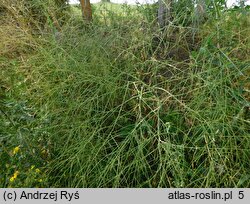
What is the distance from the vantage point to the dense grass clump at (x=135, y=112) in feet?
4.29

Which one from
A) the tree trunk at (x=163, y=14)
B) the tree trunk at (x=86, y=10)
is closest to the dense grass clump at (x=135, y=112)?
the tree trunk at (x=163, y=14)

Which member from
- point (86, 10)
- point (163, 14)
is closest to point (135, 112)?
point (163, 14)

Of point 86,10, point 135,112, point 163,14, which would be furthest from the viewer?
point 86,10

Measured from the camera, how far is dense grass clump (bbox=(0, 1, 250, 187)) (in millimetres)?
1309

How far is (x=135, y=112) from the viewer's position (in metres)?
1.56

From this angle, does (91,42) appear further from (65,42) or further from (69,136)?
(69,136)

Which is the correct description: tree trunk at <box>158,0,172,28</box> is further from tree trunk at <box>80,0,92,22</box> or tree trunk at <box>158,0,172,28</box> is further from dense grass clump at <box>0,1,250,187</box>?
tree trunk at <box>80,0,92,22</box>

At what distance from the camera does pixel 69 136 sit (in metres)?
1.43

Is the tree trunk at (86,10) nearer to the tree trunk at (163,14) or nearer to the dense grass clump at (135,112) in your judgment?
the dense grass clump at (135,112)

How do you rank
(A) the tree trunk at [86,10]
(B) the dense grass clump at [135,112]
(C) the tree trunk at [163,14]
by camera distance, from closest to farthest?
1. (B) the dense grass clump at [135,112]
2. (C) the tree trunk at [163,14]
3. (A) the tree trunk at [86,10]

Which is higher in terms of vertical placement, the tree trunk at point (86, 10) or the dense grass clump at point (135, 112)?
the tree trunk at point (86, 10)

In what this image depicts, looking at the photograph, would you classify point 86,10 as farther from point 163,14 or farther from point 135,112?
point 135,112

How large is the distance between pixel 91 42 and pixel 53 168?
82 centimetres

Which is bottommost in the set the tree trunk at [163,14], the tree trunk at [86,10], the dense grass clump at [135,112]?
the dense grass clump at [135,112]
